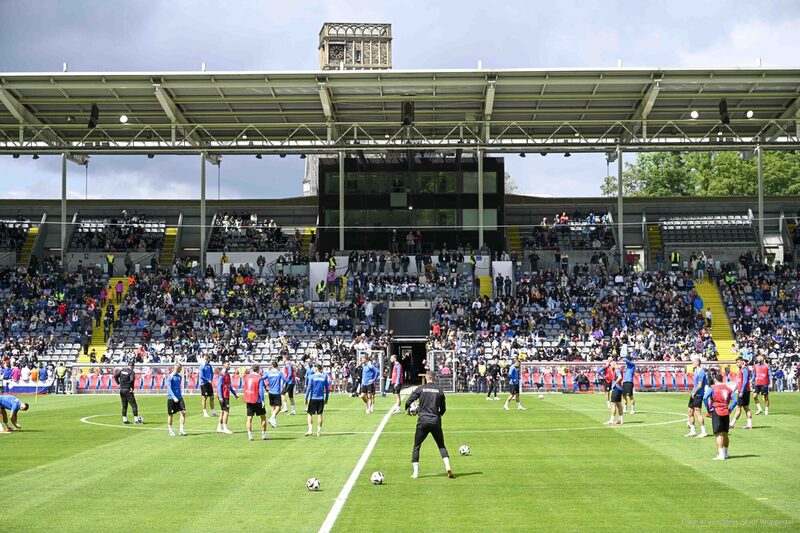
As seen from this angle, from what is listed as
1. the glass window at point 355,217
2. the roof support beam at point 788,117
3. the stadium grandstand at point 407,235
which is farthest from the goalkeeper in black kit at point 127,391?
the roof support beam at point 788,117

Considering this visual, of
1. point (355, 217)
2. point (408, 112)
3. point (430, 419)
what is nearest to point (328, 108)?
point (408, 112)

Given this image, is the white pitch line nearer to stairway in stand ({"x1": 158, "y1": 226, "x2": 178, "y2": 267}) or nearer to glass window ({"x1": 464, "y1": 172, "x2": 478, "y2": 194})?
glass window ({"x1": 464, "y1": 172, "x2": 478, "y2": 194})

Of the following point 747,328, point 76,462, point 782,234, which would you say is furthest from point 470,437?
point 782,234

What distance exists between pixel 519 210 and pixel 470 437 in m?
45.6

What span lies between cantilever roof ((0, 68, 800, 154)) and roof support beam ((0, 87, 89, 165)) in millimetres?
92

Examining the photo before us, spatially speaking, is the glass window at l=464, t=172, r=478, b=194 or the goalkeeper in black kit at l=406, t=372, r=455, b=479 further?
the glass window at l=464, t=172, r=478, b=194

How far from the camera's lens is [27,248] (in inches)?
2630

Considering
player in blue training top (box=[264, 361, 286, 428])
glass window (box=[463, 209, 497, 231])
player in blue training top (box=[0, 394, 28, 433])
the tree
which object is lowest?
player in blue training top (box=[0, 394, 28, 433])

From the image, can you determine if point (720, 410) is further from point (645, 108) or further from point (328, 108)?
point (328, 108)

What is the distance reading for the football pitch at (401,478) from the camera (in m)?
13.1

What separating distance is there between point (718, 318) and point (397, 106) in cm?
2170

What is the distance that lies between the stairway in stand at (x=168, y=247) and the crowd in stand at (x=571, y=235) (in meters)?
23.9

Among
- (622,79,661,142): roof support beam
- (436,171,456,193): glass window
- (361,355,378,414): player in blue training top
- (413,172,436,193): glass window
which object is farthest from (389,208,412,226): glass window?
(361,355,378,414): player in blue training top

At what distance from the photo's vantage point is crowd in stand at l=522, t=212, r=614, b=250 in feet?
209
